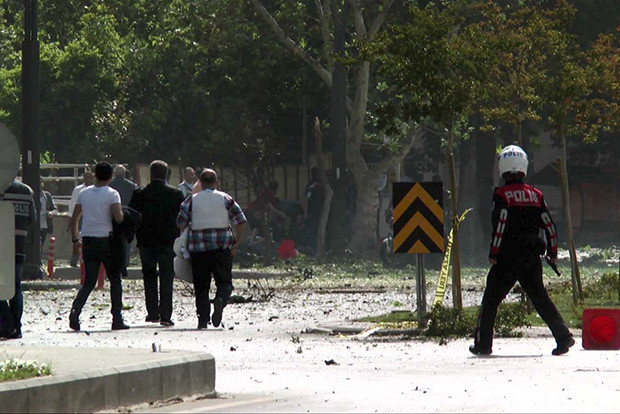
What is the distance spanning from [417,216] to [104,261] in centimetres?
324

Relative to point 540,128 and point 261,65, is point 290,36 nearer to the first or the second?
point 261,65

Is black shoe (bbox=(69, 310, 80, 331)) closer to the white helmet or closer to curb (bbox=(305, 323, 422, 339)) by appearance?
curb (bbox=(305, 323, 422, 339))

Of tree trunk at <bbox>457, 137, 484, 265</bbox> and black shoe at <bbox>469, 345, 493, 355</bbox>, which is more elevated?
tree trunk at <bbox>457, 137, 484, 265</bbox>

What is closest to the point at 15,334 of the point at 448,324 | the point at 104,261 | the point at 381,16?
the point at 104,261

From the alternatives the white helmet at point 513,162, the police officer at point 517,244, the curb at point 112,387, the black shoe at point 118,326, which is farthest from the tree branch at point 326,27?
the curb at point 112,387

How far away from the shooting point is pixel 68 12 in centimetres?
4834

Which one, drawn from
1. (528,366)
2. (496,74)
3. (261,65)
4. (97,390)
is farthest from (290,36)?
(97,390)

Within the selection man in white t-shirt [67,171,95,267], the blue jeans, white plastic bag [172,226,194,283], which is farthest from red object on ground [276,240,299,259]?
the blue jeans

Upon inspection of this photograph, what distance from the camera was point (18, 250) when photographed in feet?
54.3

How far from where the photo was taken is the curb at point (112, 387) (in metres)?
9.70

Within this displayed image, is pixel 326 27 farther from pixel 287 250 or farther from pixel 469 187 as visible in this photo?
pixel 469 187

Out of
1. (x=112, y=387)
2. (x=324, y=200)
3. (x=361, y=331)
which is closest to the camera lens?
(x=112, y=387)

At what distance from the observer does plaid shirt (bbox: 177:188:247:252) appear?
18.1m

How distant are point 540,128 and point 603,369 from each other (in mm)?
32490
